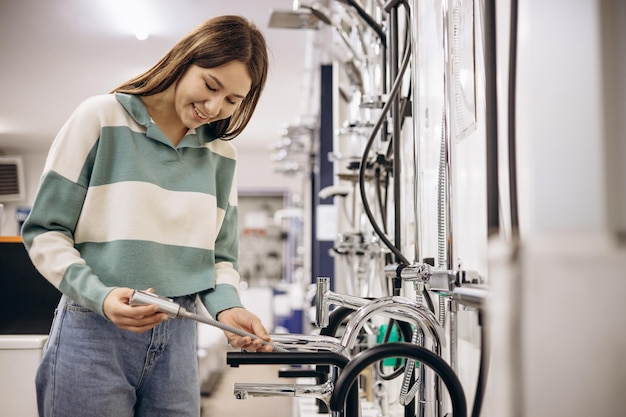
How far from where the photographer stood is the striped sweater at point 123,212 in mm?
968

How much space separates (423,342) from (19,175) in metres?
8.29

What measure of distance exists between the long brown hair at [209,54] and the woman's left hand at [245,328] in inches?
14.0

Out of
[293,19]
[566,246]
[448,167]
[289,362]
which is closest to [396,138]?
[448,167]

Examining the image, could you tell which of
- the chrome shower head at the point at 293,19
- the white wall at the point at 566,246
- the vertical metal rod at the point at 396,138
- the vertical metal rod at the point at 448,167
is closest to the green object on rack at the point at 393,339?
the vertical metal rod at the point at 396,138

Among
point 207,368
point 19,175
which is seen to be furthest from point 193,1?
point 19,175

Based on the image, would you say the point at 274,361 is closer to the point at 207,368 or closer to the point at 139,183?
the point at 139,183

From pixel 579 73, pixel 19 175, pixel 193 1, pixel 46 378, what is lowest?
pixel 46 378

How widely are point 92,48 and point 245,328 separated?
4183 millimetres

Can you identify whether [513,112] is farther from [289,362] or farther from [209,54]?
[209,54]

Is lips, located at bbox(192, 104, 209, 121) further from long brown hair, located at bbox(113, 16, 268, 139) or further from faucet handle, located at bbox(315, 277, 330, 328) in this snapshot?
faucet handle, located at bbox(315, 277, 330, 328)

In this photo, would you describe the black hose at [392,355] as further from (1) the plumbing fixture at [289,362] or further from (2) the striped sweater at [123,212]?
(2) the striped sweater at [123,212]

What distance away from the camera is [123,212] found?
1014 mm

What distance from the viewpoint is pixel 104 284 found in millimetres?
999

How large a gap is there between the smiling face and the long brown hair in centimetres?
1
